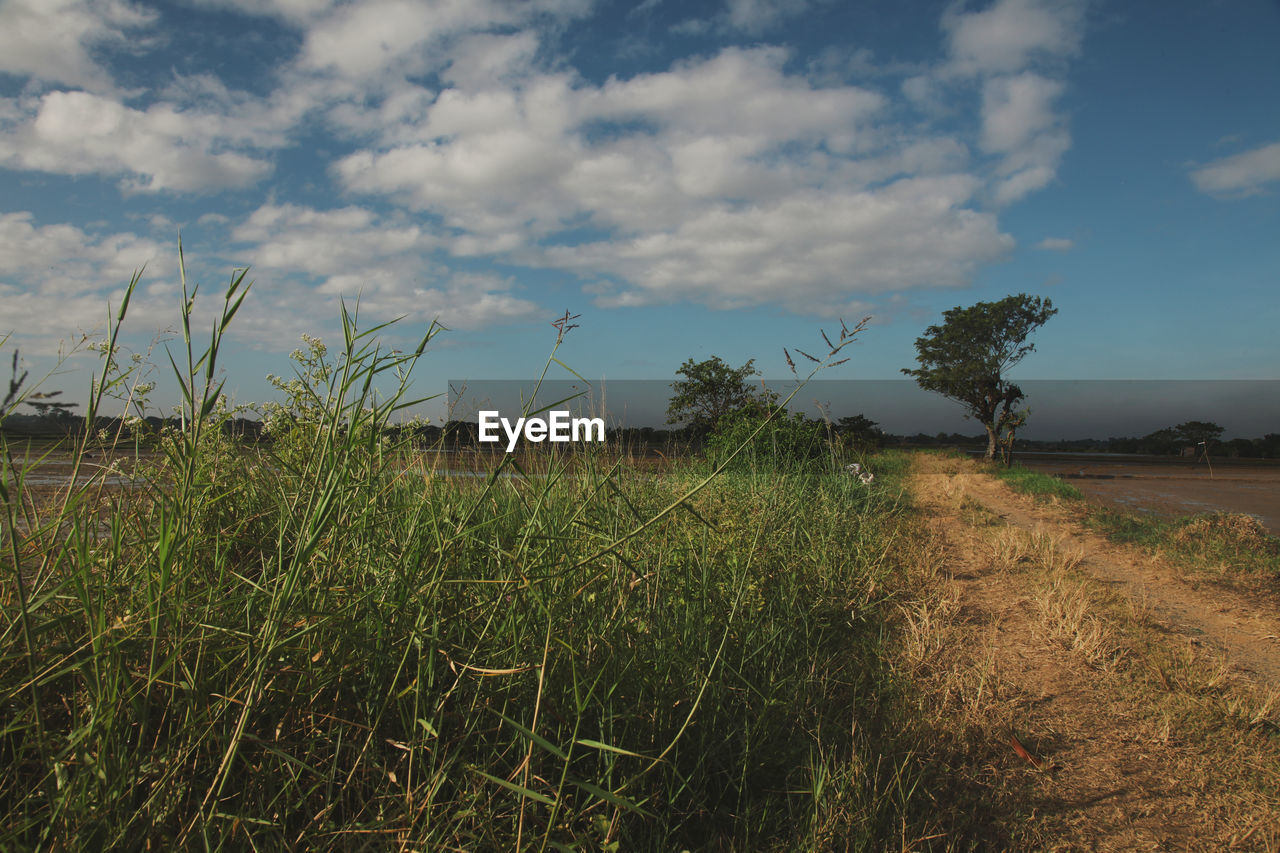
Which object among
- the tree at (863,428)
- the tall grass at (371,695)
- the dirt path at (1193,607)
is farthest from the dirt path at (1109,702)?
→ the tree at (863,428)

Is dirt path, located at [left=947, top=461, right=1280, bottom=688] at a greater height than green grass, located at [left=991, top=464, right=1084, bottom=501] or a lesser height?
lesser

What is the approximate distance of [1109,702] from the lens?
291 cm

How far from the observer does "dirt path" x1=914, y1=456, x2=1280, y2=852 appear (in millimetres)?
2115

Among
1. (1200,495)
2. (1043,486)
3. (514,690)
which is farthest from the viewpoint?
(1043,486)

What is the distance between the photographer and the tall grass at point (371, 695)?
50.4 inches

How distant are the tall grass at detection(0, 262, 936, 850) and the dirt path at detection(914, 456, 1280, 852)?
548 millimetres

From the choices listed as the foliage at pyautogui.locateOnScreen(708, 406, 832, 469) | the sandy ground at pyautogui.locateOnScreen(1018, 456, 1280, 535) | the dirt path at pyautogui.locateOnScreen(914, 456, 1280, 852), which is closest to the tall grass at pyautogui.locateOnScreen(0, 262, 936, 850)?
the dirt path at pyautogui.locateOnScreen(914, 456, 1280, 852)

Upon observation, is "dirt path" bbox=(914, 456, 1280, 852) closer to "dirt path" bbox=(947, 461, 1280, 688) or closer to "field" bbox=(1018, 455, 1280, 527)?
"dirt path" bbox=(947, 461, 1280, 688)

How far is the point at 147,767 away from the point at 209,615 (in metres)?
0.33

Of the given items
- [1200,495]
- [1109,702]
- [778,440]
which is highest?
[778,440]

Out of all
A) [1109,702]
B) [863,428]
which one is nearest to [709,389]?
[863,428]

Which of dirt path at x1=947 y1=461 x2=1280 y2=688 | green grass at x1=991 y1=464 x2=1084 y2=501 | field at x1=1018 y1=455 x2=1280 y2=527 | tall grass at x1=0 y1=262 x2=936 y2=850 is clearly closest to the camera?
tall grass at x1=0 y1=262 x2=936 y2=850

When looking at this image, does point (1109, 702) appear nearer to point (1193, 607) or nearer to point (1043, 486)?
point (1193, 607)

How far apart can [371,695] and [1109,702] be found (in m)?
3.09
